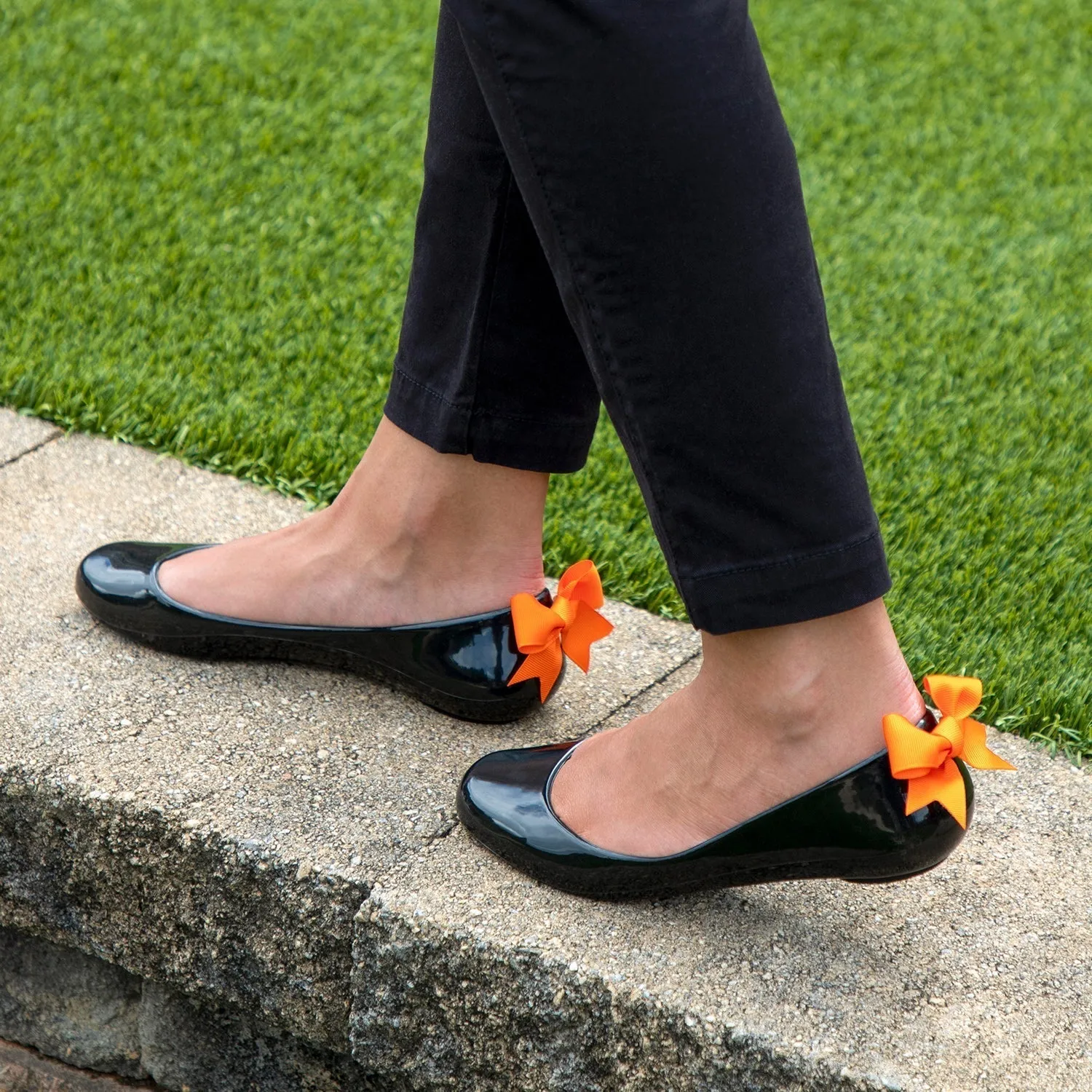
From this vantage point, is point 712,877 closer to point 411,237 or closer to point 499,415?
point 499,415

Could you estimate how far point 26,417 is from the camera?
196 centimetres

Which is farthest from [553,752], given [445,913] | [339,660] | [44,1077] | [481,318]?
[44,1077]

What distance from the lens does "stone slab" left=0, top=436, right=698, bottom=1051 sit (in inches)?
47.3

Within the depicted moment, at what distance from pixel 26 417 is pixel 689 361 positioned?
135 centimetres

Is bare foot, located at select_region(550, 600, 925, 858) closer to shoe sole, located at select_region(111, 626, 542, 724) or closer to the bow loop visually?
the bow loop

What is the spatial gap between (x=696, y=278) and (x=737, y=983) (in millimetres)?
574

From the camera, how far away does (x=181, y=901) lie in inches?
48.9

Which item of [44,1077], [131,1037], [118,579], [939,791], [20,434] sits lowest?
[44,1077]

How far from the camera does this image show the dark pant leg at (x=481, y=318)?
123 centimetres

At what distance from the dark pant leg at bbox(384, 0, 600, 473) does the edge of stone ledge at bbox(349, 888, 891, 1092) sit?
0.45m

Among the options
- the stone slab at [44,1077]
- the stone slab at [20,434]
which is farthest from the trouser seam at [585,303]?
the stone slab at [20,434]

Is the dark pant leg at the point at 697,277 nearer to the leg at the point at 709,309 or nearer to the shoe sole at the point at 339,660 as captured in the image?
the leg at the point at 709,309

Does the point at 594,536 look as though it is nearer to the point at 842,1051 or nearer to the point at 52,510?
the point at 52,510

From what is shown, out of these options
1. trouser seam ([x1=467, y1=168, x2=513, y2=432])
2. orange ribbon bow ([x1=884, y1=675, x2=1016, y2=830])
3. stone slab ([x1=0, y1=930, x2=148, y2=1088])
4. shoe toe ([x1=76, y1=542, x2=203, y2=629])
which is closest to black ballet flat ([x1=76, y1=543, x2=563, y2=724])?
shoe toe ([x1=76, y1=542, x2=203, y2=629])
